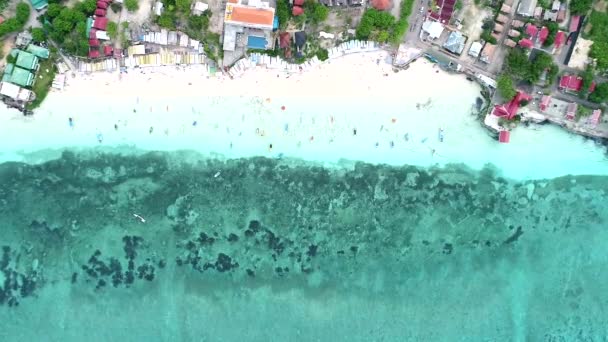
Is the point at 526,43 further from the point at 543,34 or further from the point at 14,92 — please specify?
the point at 14,92

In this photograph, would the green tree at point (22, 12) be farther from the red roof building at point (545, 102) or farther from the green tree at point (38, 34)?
the red roof building at point (545, 102)

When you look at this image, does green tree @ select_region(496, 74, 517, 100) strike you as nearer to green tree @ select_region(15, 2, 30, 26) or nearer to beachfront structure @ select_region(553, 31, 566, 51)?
beachfront structure @ select_region(553, 31, 566, 51)

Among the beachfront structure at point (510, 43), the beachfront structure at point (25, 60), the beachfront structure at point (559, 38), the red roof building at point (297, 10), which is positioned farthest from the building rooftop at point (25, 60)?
the beachfront structure at point (559, 38)

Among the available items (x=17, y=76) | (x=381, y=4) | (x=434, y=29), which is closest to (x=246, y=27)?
(x=381, y=4)

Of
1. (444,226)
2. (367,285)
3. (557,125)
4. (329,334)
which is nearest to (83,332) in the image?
(329,334)

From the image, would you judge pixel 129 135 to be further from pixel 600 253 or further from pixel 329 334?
pixel 600 253

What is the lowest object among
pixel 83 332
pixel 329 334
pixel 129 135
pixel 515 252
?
pixel 83 332
